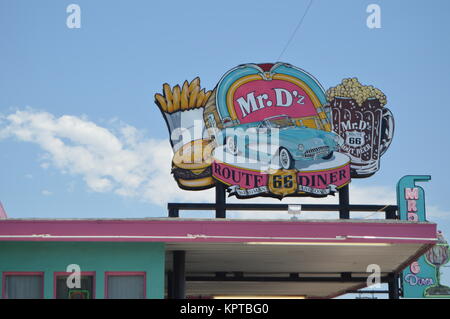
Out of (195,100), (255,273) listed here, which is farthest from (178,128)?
(255,273)

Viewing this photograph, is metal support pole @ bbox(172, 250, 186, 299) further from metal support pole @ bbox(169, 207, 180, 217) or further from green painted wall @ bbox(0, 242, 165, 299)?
metal support pole @ bbox(169, 207, 180, 217)

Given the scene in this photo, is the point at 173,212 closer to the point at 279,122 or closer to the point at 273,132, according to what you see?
the point at 273,132

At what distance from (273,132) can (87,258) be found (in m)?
9.66

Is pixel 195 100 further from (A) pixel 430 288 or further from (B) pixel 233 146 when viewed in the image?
(A) pixel 430 288

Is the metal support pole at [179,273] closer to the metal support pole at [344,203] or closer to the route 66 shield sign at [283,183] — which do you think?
the route 66 shield sign at [283,183]

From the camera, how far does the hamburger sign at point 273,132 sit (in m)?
26.2

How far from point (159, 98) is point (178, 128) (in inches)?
47.6

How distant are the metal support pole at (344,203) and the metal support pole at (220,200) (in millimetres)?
3727

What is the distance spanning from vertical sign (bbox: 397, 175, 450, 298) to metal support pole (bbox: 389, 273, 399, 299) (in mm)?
6334

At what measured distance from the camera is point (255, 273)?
25.6 meters

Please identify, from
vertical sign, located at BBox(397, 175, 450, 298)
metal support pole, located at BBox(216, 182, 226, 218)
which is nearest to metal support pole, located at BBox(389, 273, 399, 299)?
metal support pole, located at BBox(216, 182, 226, 218)

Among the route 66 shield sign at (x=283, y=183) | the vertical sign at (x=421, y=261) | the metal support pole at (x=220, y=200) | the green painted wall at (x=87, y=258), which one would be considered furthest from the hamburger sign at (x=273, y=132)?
the green painted wall at (x=87, y=258)

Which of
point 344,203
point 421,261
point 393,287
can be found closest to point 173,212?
point 344,203

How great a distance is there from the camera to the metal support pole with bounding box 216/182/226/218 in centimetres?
2552
